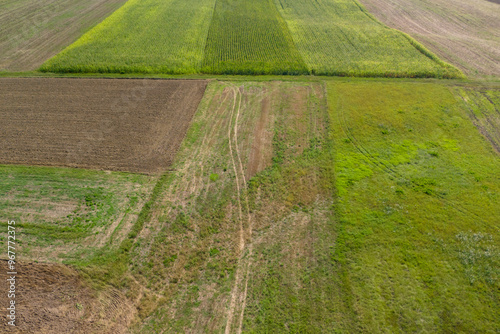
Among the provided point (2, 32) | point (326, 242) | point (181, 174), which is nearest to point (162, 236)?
point (181, 174)

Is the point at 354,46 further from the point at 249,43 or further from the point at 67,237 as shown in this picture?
the point at 67,237

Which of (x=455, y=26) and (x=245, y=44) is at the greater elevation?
(x=455, y=26)

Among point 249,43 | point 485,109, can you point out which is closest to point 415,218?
point 485,109

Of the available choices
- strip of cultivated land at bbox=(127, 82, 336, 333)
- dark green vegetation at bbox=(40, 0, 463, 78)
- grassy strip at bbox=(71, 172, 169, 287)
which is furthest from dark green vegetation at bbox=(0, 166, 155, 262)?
dark green vegetation at bbox=(40, 0, 463, 78)

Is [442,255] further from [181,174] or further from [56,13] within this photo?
[56,13]

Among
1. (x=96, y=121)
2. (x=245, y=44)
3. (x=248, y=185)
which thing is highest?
(x=245, y=44)

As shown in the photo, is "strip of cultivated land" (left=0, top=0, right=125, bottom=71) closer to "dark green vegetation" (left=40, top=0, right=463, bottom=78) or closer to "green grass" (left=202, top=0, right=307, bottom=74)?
"dark green vegetation" (left=40, top=0, right=463, bottom=78)

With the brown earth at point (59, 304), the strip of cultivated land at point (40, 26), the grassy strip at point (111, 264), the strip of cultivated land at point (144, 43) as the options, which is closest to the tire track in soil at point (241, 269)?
the brown earth at point (59, 304)
